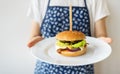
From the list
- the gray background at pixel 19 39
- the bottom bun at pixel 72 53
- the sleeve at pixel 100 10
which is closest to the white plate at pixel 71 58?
the bottom bun at pixel 72 53

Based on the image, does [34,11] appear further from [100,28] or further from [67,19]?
[100,28]

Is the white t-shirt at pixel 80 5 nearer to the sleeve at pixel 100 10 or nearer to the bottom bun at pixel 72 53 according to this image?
the sleeve at pixel 100 10

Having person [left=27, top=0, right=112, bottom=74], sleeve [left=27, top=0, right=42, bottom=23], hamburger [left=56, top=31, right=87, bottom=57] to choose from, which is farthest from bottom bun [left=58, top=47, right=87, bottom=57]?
sleeve [left=27, top=0, right=42, bottom=23]

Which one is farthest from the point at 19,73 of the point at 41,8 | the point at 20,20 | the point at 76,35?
the point at 76,35

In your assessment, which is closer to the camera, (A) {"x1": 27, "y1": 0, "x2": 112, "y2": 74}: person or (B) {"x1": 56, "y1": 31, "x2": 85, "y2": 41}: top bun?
(B) {"x1": 56, "y1": 31, "x2": 85, "y2": 41}: top bun

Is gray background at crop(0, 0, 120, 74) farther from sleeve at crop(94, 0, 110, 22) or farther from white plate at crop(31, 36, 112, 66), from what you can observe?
white plate at crop(31, 36, 112, 66)

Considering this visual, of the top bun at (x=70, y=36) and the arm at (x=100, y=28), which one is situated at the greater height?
the top bun at (x=70, y=36)
